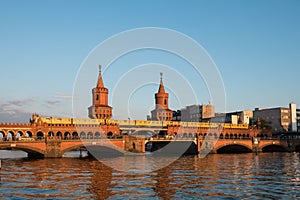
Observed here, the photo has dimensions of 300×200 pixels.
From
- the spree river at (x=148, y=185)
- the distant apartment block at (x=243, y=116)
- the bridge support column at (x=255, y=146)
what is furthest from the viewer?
the distant apartment block at (x=243, y=116)

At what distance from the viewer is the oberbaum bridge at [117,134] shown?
89938mm

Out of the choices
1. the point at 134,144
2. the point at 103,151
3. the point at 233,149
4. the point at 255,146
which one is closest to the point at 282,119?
the point at 233,149

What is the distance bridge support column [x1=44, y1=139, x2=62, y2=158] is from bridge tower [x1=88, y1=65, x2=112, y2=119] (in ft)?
130

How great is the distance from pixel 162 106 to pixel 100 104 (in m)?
31.9

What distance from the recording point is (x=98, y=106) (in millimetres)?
129125

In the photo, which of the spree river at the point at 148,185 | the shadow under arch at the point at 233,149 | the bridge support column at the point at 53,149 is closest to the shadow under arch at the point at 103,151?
the bridge support column at the point at 53,149

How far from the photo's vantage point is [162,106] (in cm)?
15350

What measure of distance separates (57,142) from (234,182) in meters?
54.1

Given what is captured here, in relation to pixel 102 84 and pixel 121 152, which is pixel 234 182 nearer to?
pixel 121 152

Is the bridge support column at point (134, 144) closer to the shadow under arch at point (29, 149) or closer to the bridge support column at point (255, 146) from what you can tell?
the shadow under arch at point (29, 149)

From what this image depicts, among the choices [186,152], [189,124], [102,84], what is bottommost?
[186,152]

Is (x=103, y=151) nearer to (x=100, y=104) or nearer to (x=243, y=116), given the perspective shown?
(x=100, y=104)

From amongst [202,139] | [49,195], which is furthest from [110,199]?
[202,139]

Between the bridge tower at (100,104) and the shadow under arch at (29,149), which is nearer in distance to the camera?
the shadow under arch at (29,149)
